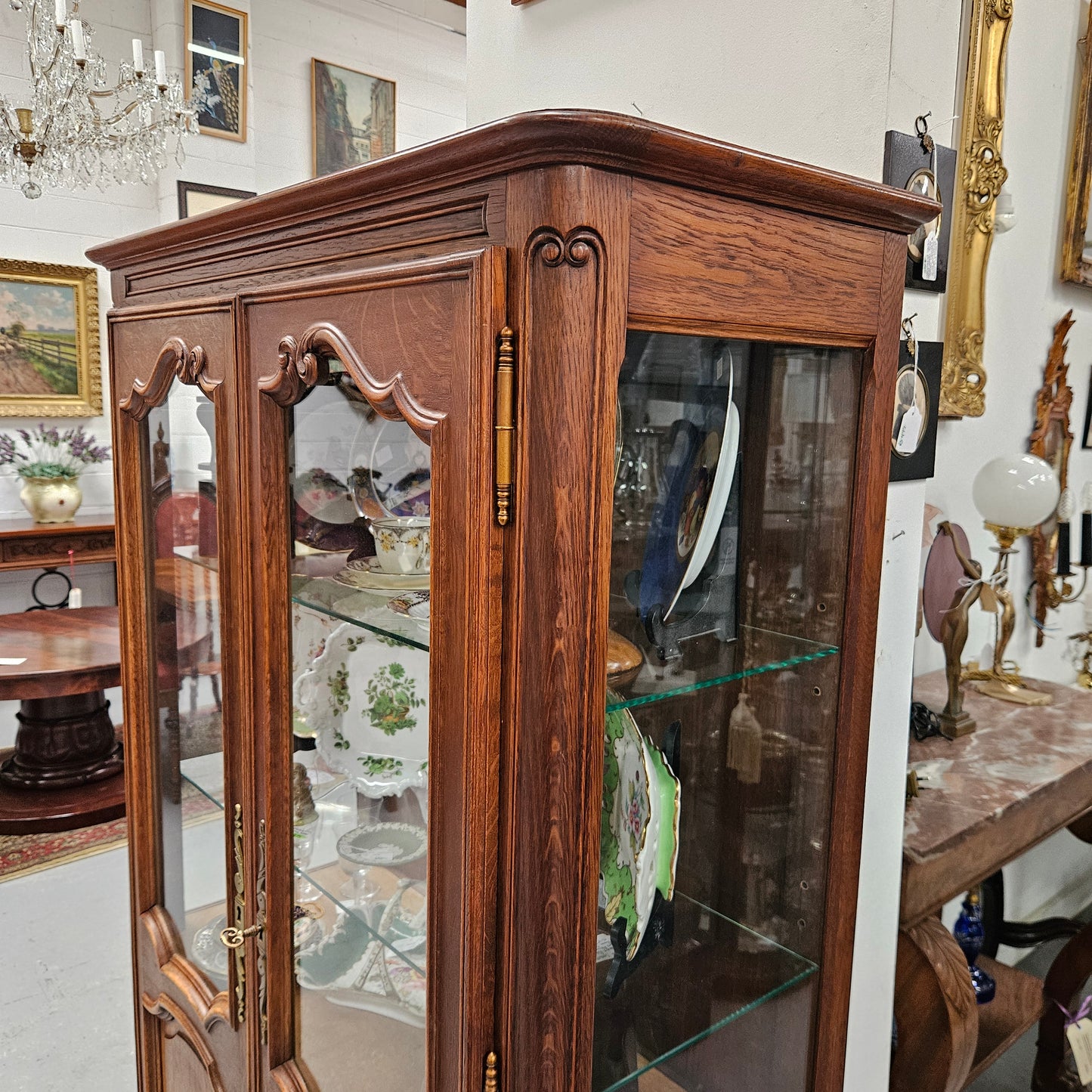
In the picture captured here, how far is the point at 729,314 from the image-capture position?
2.51ft

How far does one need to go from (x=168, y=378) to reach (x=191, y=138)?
3615 mm

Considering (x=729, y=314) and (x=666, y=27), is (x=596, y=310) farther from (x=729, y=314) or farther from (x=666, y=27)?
(x=666, y=27)

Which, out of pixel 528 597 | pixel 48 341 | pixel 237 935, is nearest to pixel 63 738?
pixel 48 341

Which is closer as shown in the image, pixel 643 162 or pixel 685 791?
pixel 643 162

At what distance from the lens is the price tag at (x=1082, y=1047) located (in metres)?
1.63

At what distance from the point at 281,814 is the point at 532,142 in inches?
29.9

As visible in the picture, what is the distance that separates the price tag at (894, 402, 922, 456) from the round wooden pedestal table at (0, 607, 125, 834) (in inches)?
109

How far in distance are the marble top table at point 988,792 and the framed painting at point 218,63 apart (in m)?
3.91


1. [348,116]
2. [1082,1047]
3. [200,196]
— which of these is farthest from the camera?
[348,116]

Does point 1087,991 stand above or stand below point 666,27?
below

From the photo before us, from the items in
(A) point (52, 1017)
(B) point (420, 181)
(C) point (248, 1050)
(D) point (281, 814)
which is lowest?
(A) point (52, 1017)

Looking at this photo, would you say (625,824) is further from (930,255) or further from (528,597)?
(930,255)

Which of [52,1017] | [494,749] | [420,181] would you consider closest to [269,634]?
[494,749]

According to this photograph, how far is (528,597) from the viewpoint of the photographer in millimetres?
700
